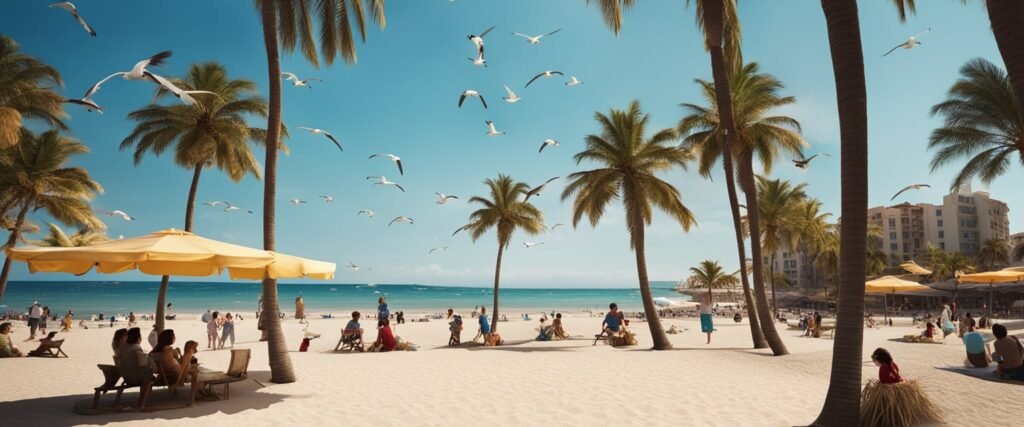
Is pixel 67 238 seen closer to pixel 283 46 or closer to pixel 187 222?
pixel 187 222

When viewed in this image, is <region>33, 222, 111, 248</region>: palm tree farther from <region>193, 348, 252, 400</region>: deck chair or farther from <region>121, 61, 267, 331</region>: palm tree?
<region>193, 348, 252, 400</region>: deck chair

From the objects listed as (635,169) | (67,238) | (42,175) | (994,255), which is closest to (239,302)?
(67,238)

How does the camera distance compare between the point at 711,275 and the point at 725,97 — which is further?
the point at 711,275

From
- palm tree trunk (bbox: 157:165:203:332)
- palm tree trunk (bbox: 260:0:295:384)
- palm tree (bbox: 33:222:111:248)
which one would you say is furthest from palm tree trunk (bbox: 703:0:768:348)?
palm tree (bbox: 33:222:111:248)

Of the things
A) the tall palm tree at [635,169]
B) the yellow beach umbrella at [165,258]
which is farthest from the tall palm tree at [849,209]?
the tall palm tree at [635,169]

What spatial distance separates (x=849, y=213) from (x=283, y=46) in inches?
523

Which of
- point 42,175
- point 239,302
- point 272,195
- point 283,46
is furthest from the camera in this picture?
point 239,302

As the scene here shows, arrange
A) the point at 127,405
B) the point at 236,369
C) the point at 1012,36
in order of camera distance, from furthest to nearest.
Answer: the point at 236,369
the point at 127,405
the point at 1012,36

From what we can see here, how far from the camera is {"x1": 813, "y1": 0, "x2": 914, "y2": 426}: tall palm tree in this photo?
6.45 m

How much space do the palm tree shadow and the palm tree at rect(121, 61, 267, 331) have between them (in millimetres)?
13038

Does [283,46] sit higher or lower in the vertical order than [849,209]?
higher

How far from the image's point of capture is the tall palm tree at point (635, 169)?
20469 mm

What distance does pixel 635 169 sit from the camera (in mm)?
20656

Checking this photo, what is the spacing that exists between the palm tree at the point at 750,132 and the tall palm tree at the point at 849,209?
998 centimetres
